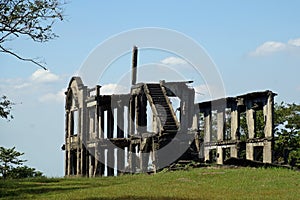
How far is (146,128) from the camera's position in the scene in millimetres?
43562

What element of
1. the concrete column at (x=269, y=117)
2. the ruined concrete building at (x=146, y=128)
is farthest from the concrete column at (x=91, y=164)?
the concrete column at (x=269, y=117)

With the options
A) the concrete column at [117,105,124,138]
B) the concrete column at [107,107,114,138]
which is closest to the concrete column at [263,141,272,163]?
the concrete column at [117,105,124,138]

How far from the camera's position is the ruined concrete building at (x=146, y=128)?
1615 inches

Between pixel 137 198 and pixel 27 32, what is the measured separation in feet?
27.1

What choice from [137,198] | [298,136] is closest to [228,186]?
[137,198]

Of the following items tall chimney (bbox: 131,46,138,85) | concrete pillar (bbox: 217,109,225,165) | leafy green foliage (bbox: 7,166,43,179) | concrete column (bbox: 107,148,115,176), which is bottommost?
leafy green foliage (bbox: 7,166,43,179)

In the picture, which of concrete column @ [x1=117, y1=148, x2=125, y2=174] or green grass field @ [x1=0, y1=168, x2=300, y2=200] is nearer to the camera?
green grass field @ [x1=0, y1=168, x2=300, y2=200]

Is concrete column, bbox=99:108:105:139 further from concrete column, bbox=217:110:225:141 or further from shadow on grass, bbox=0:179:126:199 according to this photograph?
shadow on grass, bbox=0:179:126:199

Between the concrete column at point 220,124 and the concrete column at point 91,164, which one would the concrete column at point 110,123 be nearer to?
the concrete column at point 91,164

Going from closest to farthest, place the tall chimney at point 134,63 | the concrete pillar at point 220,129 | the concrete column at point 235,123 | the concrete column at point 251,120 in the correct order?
the concrete column at point 251,120 < the concrete column at point 235,123 < the tall chimney at point 134,63 < the concrete pillar at point 220,129

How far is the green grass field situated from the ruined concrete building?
8.07 m

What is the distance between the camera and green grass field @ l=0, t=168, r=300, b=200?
23478 millimetres

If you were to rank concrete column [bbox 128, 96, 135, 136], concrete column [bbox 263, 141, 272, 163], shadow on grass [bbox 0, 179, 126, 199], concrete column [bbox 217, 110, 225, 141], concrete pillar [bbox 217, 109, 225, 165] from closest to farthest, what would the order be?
shadow on grass [bbox 0, 179, 126, 199] < concrete column [bbox 263, 141, 272, 163] < concrete column [bbox 128, 96, 135, 136] < concrete pillar [bbox 217, 109, 225, 165] < concrete column [bbox 217, 110, 225, 141]

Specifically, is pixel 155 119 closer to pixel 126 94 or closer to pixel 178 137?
pixel 178 137
